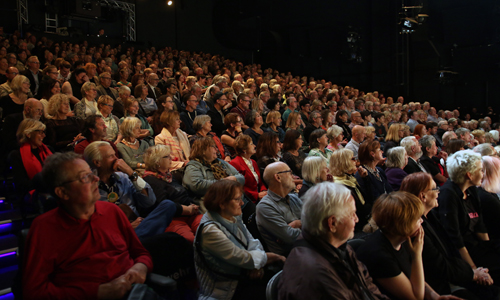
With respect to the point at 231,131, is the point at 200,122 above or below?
above

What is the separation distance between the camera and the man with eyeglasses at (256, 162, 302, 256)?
244 centimetres

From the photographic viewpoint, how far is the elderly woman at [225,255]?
6.56ft

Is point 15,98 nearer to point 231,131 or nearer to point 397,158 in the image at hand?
point 231,131

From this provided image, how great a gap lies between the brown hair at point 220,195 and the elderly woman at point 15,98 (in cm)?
308

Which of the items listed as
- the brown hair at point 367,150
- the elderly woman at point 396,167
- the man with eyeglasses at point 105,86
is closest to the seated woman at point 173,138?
the man with eyeglasses at point 105,86

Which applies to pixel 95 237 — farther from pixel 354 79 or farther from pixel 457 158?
pixel 354 79

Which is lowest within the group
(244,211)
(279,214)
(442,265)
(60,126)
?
(442,265)

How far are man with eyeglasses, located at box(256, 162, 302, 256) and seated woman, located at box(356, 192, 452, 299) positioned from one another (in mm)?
623

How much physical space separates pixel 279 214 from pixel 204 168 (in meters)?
0.96

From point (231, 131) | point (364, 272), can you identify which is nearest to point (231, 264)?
point (364, 272)

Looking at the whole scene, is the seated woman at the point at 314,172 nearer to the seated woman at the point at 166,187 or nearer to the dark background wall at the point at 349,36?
the seated woman at the point at 166,187

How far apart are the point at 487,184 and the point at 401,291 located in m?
1.81

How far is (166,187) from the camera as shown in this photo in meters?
2.86

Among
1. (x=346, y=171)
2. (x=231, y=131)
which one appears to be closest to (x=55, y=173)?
(x=346, y=171)
